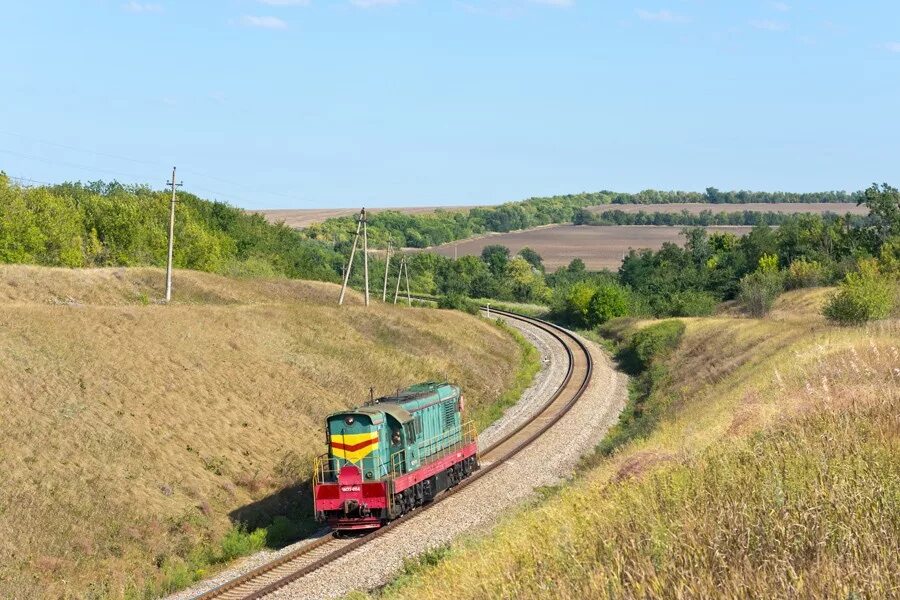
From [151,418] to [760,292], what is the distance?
224 feet

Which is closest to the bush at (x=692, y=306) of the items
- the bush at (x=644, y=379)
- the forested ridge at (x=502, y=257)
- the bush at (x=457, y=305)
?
the forested ridge at (x=502, y=257)

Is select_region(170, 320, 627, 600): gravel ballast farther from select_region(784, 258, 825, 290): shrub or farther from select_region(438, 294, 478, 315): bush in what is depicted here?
select_region(784, 258, 825, 290): shrub

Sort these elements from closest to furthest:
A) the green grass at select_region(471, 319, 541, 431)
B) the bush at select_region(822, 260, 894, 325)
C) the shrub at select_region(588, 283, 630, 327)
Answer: the green grass at select_region(471, 319, 541, 431) → the bush at select_region(822, 260, 894, 325) → the shrub at select_region(588, 283, 630, 327)

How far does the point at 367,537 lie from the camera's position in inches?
990

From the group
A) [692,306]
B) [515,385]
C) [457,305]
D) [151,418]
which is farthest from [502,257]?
[151,418]

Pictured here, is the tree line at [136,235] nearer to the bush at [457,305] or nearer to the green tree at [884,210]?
the bush at [457,305]

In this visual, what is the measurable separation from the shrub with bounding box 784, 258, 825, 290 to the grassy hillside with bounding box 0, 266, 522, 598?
50.4 m

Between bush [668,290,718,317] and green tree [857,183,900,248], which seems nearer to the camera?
bush [668,290,718,317]

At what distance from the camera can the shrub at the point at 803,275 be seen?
99438 millimetres

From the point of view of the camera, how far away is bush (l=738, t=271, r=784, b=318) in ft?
289

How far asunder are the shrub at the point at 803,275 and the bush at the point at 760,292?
3.60 feet

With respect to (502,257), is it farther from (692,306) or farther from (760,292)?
(760,292)

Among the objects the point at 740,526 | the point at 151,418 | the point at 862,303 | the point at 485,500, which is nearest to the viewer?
the point at 740,526

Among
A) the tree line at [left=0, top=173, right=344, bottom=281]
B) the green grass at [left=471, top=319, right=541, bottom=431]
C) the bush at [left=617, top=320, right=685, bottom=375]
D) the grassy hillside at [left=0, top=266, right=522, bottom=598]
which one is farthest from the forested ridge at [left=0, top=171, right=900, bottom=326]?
the grassy hillside at [left=0, top=266, right=522, bottom=598]
